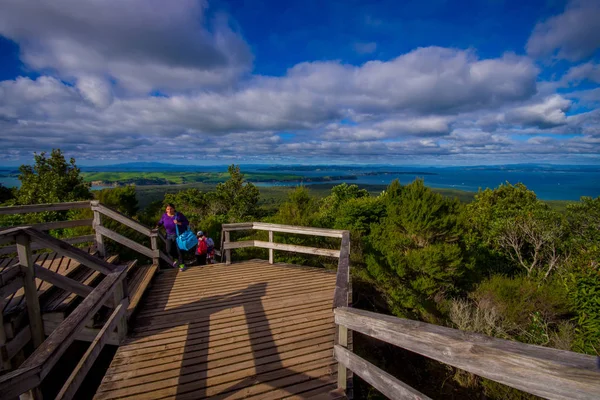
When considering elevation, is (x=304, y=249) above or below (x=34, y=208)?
below

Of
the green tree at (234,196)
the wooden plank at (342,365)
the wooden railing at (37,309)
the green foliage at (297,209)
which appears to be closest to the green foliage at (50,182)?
the green tree at (234,196)

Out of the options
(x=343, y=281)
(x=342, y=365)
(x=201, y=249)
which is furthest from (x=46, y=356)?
(x=201, y=249)

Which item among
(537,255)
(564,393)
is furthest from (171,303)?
(537,255)

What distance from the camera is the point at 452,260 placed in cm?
1172

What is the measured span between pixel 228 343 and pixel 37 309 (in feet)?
7.25

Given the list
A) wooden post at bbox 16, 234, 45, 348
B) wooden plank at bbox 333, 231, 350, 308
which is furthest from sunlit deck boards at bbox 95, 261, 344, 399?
wooden plank at bbox 333, 231, 350, 308

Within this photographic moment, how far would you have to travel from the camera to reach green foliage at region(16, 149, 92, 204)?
16391mm

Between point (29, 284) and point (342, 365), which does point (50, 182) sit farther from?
point (342, 365)

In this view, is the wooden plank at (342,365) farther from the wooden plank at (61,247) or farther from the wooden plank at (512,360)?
the wooden plank at (61,247)

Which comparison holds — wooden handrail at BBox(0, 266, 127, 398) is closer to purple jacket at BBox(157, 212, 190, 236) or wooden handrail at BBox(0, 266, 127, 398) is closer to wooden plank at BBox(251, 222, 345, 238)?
purple jacket at BBox(157, 212, 190, 236)

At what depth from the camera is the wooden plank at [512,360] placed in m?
1.04

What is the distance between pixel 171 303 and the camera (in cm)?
483

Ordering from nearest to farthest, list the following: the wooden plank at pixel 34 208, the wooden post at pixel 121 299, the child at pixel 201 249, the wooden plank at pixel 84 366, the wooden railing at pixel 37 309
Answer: the wooden railing at pixel 37 309
the wooden plank at pixel 84 366
the wooden post at pixel 121 299
the wooden plank at pixel 34 208
the child at pixel 201 249

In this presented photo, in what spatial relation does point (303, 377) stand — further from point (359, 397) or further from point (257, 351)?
point (359, 397)
